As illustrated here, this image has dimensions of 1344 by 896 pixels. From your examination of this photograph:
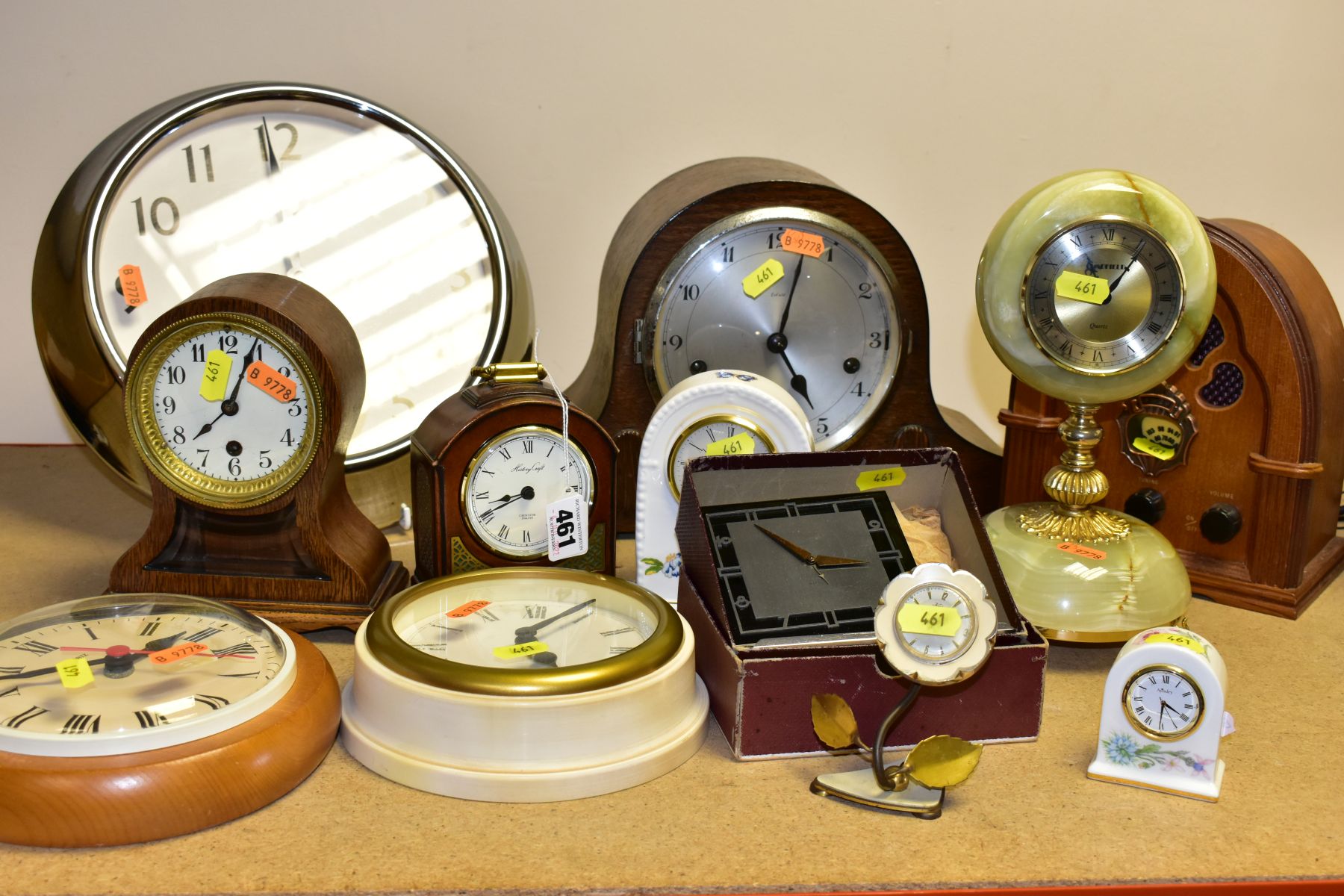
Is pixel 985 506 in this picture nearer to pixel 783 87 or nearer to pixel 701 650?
pixel 701 650

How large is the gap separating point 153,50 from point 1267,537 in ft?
6.74

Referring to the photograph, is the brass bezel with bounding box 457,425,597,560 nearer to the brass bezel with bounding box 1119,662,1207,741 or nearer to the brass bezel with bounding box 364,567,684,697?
the brass bezel with bounding box 364,567,684,697

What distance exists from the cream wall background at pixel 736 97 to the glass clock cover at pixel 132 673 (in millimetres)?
1205

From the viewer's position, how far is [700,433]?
1.56 metres

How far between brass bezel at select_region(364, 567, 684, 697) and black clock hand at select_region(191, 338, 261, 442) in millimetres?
332

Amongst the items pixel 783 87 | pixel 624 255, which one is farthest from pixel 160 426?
pixel 783 87

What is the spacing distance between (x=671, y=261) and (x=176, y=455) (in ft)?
2.36

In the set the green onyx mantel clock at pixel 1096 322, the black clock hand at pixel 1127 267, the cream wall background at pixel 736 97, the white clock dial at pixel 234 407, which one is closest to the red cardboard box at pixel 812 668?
the green onyx mantel clock at pixel 1096 322

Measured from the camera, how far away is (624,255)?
5.98ft

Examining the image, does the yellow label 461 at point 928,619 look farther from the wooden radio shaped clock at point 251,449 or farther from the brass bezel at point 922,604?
the wooden radio shaped clock at point 251,449

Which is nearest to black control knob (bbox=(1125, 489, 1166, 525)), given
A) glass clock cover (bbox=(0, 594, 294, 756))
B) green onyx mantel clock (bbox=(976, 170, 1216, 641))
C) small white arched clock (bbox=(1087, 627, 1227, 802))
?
green onyx mantel clock (bbox=(976, 170, 1216, 641))

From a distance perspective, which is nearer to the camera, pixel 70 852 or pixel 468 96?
pixel 70 852

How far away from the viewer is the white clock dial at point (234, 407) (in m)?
1.44

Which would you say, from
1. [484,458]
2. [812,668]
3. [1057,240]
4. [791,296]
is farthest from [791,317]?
[812,668]
